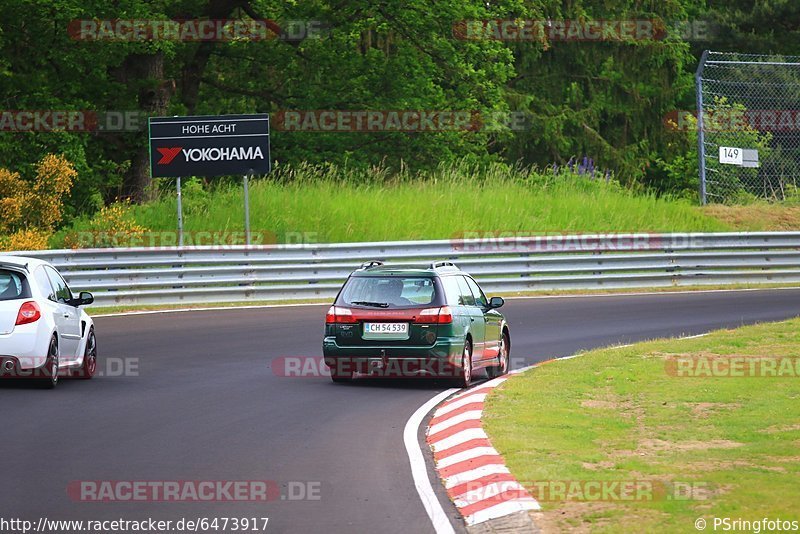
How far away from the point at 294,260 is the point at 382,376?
1200 centimetres

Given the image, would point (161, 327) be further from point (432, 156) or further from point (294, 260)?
point (432, 156)

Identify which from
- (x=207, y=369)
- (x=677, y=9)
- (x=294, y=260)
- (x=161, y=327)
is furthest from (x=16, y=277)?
(x=677, y=9)

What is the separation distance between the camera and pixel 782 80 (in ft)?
158

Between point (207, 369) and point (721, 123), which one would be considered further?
point (721, 123)

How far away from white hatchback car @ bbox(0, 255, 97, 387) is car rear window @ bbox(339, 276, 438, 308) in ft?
10.4

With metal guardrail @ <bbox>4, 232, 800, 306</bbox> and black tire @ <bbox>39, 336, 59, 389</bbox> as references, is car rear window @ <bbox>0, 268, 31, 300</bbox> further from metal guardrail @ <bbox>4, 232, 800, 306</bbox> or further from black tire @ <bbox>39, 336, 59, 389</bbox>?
metal guardrail @ <bbox>4, 232, 800, 306</bbox>

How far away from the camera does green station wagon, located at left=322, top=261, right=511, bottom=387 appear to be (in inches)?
635

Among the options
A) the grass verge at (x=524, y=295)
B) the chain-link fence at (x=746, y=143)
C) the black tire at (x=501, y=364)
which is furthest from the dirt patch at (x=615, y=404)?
the chain-link fence at (x=746, y=143)

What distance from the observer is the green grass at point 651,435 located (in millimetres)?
8680

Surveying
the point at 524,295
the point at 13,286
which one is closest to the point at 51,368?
the point at 13,286

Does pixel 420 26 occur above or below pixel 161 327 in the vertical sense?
above

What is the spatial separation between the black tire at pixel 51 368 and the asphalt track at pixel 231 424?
0.20 m

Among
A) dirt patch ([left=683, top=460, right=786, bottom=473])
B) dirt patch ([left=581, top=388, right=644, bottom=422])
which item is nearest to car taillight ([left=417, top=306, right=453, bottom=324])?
dirt patch ([left=581, top=388, right=644, bottom=422])

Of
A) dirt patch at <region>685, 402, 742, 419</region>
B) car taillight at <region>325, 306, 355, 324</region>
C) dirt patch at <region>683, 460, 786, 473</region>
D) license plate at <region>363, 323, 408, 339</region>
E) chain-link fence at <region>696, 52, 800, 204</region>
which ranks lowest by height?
dirt patch at <region>685, 402, 742, 419</region>
